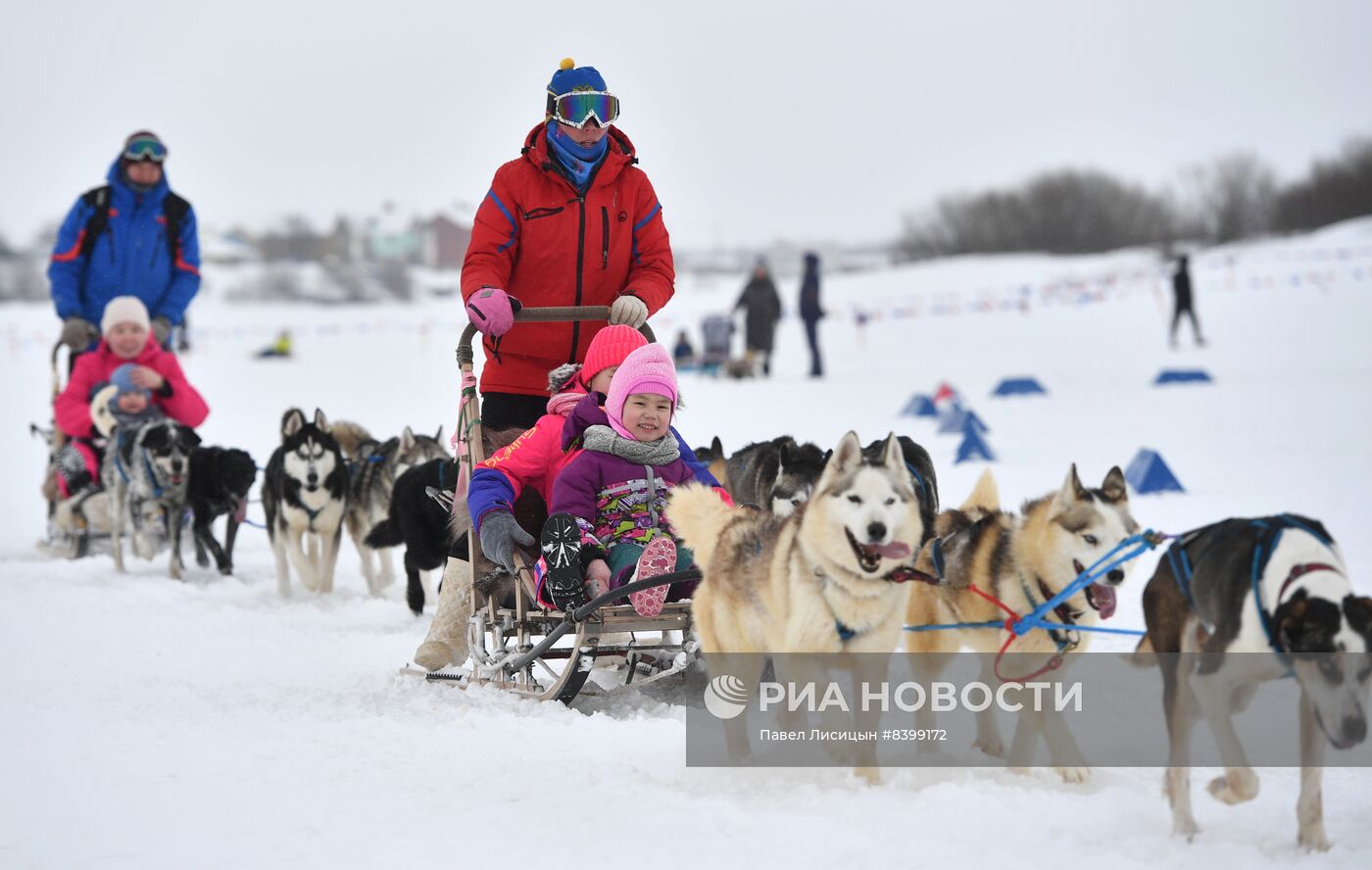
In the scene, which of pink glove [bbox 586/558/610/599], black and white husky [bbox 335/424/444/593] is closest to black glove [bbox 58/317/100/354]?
black and white husky [bbox 335/424/444/593]

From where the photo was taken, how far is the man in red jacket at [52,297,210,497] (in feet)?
26.3

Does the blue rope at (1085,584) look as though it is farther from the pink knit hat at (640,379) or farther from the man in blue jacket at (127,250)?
the man in blue jacket at (127,250)

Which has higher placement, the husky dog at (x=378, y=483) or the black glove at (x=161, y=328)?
the black glove at (x=161, y=328)

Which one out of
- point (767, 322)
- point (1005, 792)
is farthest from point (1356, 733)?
point (767, 322)

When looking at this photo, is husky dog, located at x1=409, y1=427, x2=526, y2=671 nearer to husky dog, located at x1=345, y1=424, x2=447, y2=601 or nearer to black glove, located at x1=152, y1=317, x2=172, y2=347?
husky dog, located at x1=345, y1=424, x2=447, y2=601

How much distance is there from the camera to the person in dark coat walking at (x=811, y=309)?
744 inches

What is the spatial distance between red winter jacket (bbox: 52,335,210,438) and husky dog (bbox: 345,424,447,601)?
1.06 metres

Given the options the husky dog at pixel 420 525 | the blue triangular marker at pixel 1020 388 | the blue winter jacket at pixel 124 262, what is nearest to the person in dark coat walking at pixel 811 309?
the blue triangular marker at pixel 1020 388

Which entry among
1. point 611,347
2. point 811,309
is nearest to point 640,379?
point 611,347

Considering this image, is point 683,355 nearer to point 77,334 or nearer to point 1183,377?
point 1183,377

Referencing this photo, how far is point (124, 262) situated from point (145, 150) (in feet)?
2.22

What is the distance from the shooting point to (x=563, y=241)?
501 cm

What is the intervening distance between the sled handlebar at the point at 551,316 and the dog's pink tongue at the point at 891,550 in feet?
5.67

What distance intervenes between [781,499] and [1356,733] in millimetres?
2801
